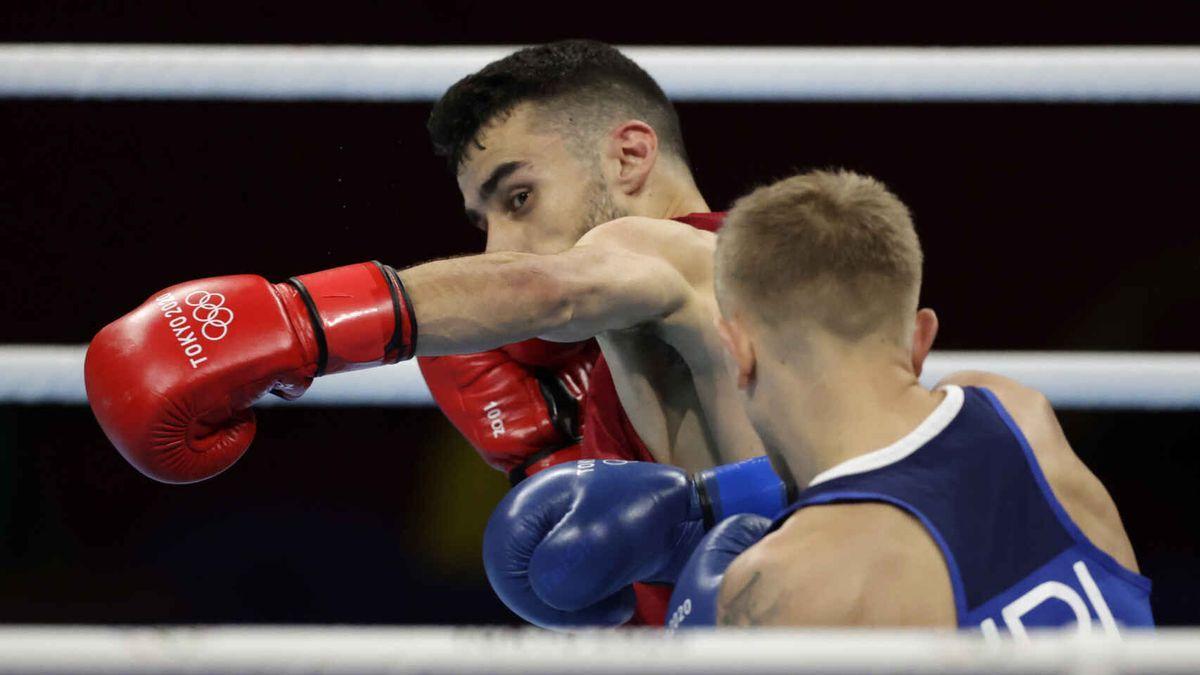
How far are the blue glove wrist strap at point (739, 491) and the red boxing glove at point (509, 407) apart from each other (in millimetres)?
422

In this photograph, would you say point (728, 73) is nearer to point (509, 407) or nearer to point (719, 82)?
point (719, 82)

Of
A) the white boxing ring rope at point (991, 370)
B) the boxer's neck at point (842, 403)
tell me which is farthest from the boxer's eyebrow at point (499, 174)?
the boxer's neck at point (842, 403)

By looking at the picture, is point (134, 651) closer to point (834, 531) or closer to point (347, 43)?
point (834, 531)

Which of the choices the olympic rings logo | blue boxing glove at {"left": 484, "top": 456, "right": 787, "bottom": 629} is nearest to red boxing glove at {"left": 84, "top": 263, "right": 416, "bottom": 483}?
the olympic rings logo

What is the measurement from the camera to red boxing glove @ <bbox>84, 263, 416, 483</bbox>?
133 centimetres

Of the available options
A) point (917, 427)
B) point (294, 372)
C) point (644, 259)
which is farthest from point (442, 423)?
point (917, 427)

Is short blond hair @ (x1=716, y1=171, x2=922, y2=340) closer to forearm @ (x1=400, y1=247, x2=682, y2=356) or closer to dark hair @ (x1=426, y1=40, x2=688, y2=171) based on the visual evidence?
forearm @ (x1=400, y1=247, x2=682, y2=356)

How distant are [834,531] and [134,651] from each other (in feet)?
2.01

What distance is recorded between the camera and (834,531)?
1114mm

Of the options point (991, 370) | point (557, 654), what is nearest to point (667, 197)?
point (991, 370)

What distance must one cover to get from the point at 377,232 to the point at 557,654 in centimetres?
201

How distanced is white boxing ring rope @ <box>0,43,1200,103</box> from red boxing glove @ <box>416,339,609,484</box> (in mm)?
419

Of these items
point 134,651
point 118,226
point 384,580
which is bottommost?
point 384,580

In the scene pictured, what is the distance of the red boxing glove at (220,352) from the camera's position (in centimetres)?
133
